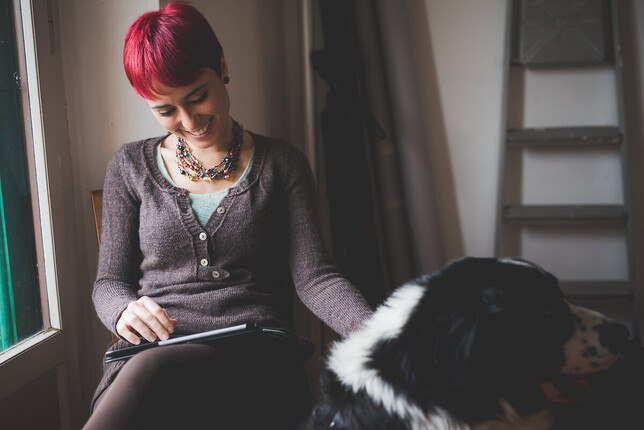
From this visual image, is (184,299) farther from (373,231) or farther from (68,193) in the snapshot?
(373,231)

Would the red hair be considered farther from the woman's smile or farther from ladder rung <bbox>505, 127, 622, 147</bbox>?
ladder rung <bbox>505, 127, 622, 147</bbox>

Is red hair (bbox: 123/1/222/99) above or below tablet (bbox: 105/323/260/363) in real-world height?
above

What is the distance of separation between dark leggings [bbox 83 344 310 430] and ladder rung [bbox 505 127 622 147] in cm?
124

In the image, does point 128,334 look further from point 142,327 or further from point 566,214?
point 566,214

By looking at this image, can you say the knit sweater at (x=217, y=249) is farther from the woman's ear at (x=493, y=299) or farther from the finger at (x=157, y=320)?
the woman's ear at (x=493, y=299)

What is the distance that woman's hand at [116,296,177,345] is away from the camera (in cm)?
124

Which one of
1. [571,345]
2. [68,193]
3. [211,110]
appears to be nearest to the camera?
[571,345]

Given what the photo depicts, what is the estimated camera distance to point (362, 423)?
942 millimetres

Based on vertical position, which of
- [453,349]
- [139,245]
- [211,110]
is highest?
[211,110]

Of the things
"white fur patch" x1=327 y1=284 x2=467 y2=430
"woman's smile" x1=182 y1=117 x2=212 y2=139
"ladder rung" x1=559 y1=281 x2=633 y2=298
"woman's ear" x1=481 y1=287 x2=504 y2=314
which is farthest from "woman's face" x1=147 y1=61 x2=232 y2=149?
"ladder rung" x1=559 y1=281 x2=633 y2=298

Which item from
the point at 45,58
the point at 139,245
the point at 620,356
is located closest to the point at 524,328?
the point at 620,356

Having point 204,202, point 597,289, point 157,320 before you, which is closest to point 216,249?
point 204,202

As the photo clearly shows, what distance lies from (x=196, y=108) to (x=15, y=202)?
59 cm

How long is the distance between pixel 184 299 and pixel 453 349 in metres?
0.69
